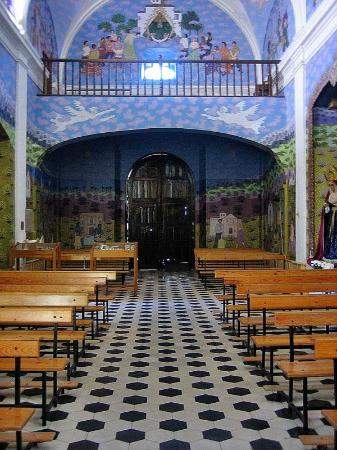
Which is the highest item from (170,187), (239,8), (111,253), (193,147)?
(239,8)

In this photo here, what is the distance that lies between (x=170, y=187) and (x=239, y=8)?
21.9 feet

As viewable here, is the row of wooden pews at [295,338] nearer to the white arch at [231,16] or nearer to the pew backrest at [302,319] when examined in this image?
the pew backrest at [302,319]

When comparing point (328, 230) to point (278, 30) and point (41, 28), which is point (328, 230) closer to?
point (278, 30)

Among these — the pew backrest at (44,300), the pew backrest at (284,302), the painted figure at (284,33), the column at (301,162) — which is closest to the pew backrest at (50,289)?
the pew backrest at (44,300)

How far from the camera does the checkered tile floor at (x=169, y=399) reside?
4.09 m

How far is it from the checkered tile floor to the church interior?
25 mm

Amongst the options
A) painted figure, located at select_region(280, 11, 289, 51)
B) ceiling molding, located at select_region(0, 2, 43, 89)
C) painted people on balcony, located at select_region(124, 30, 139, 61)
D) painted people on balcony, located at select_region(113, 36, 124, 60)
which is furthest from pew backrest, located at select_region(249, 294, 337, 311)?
painted people on balcony, located at select_region(113, 36, 124, 60)

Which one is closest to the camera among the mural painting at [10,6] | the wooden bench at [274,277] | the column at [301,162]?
the wooden bench at [274,277]

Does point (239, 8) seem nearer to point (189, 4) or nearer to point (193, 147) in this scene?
point (189, 4)

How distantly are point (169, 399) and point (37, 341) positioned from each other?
206 centimetres

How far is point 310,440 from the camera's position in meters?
3.79

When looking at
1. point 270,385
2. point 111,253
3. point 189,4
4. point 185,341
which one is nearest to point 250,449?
point 270,385

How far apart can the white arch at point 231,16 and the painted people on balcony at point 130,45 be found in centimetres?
136

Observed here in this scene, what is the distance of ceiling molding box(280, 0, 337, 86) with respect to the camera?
1062cm
